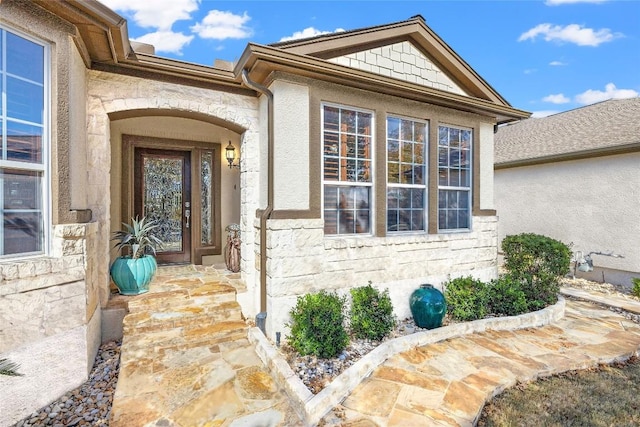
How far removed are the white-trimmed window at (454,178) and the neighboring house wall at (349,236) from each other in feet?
0.46

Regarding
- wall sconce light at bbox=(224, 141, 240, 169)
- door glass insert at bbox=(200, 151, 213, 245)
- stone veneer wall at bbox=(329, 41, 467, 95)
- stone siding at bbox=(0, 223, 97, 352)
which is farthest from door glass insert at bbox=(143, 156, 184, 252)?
stone veneer wall at bbox=(329, 41, 467, 95)

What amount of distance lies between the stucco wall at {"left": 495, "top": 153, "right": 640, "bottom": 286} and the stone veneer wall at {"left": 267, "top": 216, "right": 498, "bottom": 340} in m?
3.31

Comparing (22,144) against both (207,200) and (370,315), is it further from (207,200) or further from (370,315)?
(370,315)

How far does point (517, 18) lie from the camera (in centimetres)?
759

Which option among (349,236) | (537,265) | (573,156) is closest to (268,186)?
(349,236)

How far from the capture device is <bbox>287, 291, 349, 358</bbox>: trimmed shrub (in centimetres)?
351

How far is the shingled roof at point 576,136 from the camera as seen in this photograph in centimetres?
695

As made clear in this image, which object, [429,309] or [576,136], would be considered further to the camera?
[576,136]

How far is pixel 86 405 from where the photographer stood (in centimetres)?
275

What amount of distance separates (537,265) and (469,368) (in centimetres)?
362

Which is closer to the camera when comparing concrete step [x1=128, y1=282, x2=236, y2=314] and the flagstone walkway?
the flagstone walkway

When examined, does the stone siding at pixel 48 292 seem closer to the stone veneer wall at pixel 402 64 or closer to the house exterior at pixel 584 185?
the stone veneer wall at pixel 402 64

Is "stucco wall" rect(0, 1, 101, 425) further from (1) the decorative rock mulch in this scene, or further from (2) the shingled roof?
(2) the shingled roof

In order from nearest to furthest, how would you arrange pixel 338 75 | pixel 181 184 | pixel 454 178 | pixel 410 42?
1. pixel 338 75
2. pixel 410 42
3. pixel 454 178
4. pixel 181 184
